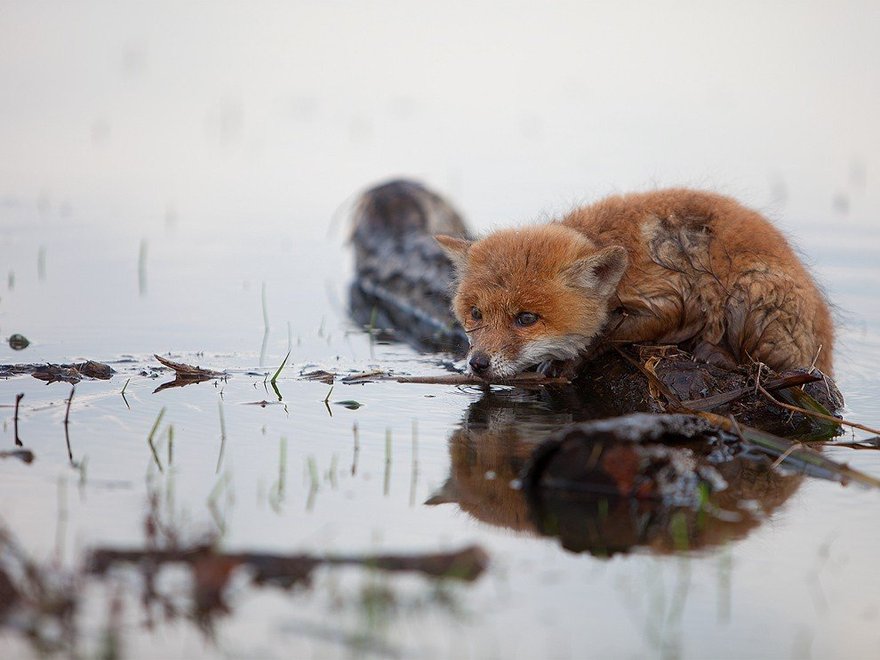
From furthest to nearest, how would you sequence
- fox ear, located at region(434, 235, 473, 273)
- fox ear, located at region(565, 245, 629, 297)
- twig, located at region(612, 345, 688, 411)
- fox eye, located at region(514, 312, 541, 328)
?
fox ear, located at region(434, 235, 473, 273)
fox eye, located at region(514, 312, 541, 328)
fox ear, located at region(565, 245, 629, 297)
twig, located at region(612, 345, 688, 411)

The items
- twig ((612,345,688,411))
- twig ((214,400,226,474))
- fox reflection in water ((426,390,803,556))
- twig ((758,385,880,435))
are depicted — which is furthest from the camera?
twig ((612,345,688,411))

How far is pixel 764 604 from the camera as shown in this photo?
461 centimetres

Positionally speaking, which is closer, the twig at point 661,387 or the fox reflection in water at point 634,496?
the fox reflection in water at point 634,496

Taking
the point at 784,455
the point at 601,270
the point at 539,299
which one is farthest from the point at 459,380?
the point at 784,455

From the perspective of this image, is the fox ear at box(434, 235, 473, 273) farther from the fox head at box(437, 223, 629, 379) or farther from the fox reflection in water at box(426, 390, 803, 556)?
the fox reflection in water at box(426, 390, 803, 556)

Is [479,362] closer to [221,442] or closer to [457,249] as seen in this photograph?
[457,249]

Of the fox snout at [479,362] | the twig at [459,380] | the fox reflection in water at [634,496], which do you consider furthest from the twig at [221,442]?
the fox snout at [479,362]

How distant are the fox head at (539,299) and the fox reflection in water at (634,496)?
1.13m

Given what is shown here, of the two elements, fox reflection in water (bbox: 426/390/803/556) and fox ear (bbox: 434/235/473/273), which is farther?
fox ear (bbox: 434/235/473/273)

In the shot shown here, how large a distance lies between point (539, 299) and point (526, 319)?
17 cm

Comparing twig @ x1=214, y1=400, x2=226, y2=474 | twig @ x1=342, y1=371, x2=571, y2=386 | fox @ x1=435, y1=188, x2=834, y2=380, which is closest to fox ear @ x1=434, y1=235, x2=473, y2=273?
fox @ x1=435, y1=188, x2=834, y2=380

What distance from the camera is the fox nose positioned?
24.4 ft

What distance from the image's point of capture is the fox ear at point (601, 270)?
7406 mm

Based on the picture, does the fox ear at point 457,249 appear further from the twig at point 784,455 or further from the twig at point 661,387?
the twig at point 784,455
